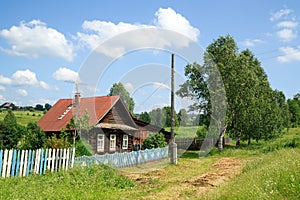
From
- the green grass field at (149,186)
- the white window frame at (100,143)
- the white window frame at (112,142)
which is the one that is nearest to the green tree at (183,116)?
the white window frame at (112,142)

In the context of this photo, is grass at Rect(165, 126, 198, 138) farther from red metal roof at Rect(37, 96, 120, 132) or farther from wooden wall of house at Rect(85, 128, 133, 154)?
red metal roof at Rect(37, 96, 120, 132)

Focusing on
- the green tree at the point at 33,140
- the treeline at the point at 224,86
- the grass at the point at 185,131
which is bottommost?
the green tree at the point at 33,140

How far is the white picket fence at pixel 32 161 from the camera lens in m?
10.6

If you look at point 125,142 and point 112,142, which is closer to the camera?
point 112,142

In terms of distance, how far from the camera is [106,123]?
24188mm

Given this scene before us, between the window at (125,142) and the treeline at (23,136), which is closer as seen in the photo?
the treeline at (23,136)

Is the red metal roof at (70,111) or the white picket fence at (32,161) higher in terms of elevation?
the red metal roof at (70,111)

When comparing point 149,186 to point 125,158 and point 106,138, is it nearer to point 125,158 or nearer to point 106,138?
point 125,158

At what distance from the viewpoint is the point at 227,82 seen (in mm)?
26797

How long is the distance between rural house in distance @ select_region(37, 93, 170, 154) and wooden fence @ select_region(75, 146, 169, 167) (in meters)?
4.47

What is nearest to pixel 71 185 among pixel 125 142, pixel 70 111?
pixel 125 142

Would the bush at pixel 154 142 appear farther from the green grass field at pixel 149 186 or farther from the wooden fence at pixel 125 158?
the green grass field at pixel 149 186

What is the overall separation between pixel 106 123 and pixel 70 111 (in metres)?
4.46

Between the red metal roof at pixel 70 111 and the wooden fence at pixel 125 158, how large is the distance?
193 inches
